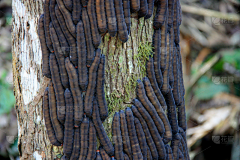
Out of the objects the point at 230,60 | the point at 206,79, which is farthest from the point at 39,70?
the point at 206,79

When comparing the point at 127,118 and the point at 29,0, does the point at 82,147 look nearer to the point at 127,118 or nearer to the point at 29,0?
the point at 127,118

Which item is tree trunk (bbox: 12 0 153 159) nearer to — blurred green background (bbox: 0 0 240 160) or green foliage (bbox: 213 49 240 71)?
blurred green background (bbox: 0 0 240 160)

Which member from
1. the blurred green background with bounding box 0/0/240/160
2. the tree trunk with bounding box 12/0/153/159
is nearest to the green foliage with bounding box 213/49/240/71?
the blurred green background with bounding box 0/0/240/160

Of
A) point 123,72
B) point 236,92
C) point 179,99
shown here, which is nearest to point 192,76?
point 236,92

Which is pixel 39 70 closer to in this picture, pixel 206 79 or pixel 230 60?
pixel 230 60

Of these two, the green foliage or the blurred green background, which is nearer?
the blurred green background

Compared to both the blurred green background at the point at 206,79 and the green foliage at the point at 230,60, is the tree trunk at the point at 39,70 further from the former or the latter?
the green foliage at the point at 230,60

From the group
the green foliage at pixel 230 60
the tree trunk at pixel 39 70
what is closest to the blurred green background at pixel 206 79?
the green foliage at pixel 230 60
